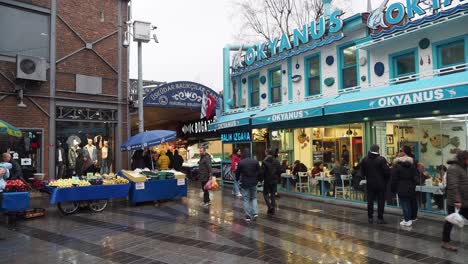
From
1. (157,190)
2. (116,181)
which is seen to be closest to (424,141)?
(157,190)

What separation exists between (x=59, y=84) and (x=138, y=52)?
9.67 feet

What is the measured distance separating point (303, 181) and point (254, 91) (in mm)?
4736

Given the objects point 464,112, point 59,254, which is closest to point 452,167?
point 464,112

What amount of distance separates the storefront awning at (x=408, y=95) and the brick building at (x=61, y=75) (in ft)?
28.2

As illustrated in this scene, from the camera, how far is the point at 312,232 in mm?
7566

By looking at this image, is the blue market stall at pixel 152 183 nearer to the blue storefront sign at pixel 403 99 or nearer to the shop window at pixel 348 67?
the blue storefront sign at pixel 403 99

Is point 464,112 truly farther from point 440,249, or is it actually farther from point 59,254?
point 59,254

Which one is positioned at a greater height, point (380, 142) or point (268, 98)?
point (268, 98)

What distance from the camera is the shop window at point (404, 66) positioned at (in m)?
9.80

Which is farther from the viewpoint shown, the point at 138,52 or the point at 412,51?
the point at 138,52

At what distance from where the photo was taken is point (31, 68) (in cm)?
1238

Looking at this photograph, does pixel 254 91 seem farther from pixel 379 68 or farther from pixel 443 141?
pixel 443 141

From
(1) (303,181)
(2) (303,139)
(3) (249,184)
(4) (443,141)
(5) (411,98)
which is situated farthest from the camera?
(2) (303,139)

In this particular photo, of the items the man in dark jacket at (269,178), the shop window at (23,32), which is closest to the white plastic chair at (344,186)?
the man in dark jacket at (269,178)
